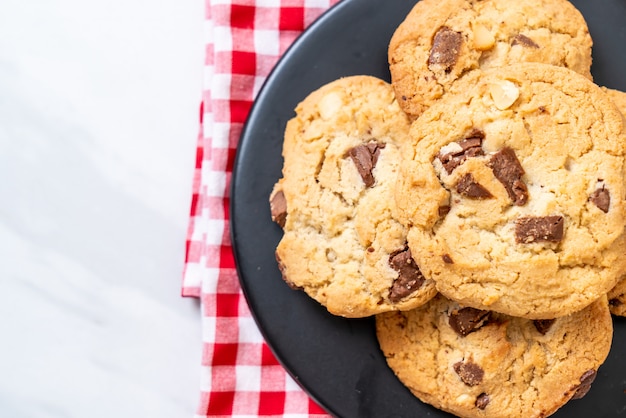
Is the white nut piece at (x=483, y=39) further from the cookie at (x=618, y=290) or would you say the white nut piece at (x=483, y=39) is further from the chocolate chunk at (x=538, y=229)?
the chocolate chunk at (x=538, y=229)

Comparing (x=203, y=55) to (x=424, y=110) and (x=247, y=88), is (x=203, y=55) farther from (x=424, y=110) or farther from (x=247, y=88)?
(x=424, y=110)

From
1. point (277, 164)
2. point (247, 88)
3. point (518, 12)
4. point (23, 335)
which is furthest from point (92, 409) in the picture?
point (518, 12)

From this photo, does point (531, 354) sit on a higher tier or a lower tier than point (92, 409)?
higher

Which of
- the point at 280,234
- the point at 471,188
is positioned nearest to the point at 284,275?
the point at 280,234

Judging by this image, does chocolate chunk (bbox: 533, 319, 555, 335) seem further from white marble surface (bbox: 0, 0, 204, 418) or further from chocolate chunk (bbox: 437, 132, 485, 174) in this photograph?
white marble surface (bbox: 0, 0, 204, 418)

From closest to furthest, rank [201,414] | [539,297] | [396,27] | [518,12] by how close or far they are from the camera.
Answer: [539,297], [518,12], [396,27], [201,414]

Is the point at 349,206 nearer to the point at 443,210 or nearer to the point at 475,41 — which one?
the point at 443,210

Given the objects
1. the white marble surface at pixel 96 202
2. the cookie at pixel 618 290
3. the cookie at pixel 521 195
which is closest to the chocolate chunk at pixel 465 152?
the cookie at pixel 521 195
